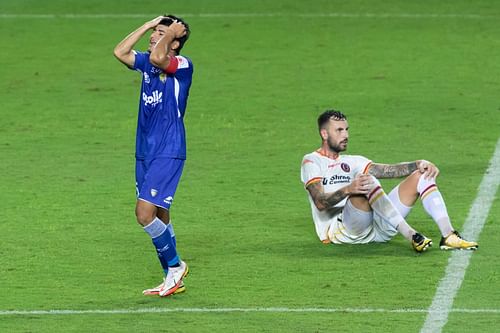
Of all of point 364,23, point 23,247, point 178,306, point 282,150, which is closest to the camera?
point 178,306

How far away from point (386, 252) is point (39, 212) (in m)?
3.33

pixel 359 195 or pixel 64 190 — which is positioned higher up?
pixel 359 195

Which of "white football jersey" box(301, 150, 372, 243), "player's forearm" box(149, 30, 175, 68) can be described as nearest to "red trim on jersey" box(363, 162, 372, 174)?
"white football jersey" box(301, 150, 372, 243)

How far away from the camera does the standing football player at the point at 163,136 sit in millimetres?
10984

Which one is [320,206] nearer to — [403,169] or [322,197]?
[322,197]

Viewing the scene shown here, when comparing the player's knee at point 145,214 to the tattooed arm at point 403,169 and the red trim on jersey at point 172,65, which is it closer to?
the red trim on jersey at point 172,65

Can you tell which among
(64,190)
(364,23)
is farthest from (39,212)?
(364,23)

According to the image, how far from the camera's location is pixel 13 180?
15.3 metres

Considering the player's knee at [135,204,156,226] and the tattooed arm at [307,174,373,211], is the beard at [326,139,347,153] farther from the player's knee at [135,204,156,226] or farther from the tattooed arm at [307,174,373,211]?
the player's knee at [135,204,156,226]

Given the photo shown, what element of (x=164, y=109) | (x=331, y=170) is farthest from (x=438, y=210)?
(x=164, y=109)

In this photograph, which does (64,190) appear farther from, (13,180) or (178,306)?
(178,306)

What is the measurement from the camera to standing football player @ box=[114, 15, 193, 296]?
10984 mm

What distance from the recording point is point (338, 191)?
472 inches

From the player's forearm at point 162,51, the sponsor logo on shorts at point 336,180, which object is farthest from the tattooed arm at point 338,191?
the player's forearm at point 162,51
